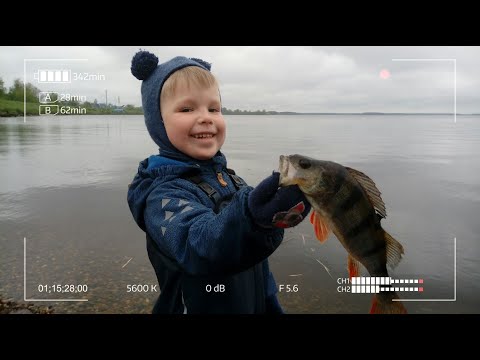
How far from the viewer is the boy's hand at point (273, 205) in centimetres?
131

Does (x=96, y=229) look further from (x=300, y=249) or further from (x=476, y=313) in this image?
(x=476, y=313)

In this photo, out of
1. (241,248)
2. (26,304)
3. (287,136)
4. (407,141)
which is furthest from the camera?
(287,136)

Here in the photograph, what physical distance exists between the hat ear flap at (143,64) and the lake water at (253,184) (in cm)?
107

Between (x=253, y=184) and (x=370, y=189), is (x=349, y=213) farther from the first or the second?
(x=253, y=184)

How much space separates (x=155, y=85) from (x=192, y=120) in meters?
0.31

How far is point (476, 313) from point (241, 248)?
89.6 inches

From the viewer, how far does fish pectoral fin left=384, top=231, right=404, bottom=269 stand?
1750 mm

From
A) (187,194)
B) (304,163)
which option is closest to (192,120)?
(187,194)

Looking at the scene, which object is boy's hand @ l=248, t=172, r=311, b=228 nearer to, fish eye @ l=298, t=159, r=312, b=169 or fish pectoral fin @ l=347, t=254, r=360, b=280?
fish eye @ l=298, t=159, r=312, b=169

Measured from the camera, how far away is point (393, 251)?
1.78 meters

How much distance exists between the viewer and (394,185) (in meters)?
4.64

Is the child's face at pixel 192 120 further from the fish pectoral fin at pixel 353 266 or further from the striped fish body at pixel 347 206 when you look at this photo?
the fish pectoral fin at pixel 353 266

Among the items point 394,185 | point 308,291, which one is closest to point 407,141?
point 394,185

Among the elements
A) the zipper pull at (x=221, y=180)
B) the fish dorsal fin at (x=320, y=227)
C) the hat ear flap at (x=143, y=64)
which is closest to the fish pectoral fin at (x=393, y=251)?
the fish dorsal fin at (x=320, y=227)
